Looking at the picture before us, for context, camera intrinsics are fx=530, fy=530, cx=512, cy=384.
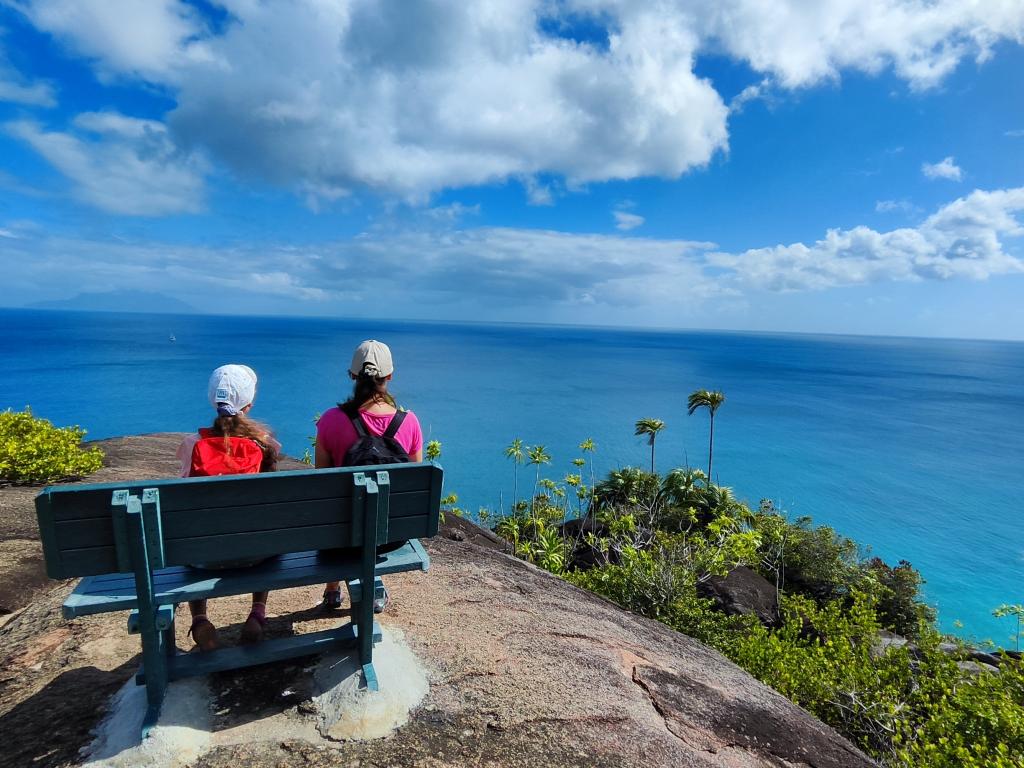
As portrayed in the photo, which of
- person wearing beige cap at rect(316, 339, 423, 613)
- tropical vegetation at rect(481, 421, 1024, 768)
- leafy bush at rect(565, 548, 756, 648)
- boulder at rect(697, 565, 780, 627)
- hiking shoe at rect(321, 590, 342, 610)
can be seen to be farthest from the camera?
boulder at rect(697, 565, 780, 627)

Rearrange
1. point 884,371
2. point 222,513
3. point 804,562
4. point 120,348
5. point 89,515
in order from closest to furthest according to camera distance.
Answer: point 89,515
point 222,513
point 804,562
point 120,348
point 884,371

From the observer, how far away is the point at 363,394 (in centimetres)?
388

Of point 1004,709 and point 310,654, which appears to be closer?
point 310,654

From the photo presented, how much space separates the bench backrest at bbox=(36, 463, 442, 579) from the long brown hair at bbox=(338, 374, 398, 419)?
2.66 ft

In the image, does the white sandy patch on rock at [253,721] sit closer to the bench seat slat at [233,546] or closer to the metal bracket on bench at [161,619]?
the metal bracket on bench at [161,619]

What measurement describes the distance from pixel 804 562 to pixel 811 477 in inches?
1491

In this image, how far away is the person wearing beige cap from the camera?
3766mm

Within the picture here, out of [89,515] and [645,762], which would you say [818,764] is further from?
[89,515]

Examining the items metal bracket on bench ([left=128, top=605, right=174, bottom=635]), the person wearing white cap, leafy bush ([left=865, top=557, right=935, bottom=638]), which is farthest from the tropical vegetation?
leafy bush ([left=865, top=557, right=935, bottom=638])

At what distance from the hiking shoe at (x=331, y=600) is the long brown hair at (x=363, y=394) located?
6.73 ft

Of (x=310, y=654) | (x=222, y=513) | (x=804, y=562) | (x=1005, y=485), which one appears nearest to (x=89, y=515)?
(x=222, y=513)

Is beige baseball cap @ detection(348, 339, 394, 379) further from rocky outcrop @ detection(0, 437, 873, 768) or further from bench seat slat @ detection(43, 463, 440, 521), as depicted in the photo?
rocky outcrop @ detection(0, 437, 873, 768)

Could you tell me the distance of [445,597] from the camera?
18.2 feet

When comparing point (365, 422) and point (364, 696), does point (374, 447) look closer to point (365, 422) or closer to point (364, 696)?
point (365, 422)
